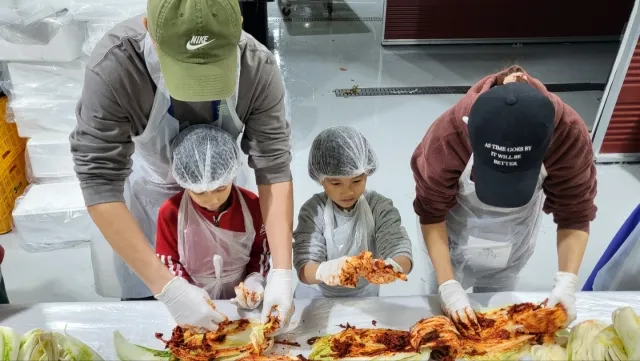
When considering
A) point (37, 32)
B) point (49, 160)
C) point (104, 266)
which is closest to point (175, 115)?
point (104, 266)

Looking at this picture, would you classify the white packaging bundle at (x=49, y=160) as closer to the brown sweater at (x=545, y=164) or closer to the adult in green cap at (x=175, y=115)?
the adult in green cap at (x=175, y=115)

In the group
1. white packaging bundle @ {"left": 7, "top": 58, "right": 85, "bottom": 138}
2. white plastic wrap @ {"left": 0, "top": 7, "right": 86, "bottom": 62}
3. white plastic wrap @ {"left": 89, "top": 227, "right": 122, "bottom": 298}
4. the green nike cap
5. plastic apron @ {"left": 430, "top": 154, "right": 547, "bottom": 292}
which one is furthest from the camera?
white packaging bundle @ {"left": 7, "top": 58, "right": 85, "bottom": 138}

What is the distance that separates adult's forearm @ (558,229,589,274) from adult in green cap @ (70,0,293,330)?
919 mm

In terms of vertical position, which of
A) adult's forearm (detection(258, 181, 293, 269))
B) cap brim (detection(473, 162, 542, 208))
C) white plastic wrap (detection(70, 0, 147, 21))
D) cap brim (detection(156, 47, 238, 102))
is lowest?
adult's forearm (detection(258, 181, 293, 269))

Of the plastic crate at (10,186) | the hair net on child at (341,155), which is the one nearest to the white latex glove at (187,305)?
the hair net on child at (341,155)

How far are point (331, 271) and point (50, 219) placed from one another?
6.66 feet

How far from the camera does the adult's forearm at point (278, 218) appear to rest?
64.6 inches

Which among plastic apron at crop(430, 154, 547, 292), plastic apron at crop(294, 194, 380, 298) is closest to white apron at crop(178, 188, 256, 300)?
plastic apron at crop(294, 194, 380, 298)

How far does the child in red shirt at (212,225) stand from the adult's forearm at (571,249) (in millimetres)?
1014

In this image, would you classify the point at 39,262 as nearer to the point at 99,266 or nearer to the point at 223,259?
the point at 99,266

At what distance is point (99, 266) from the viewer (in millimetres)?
2180

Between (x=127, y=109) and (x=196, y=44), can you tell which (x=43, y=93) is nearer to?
(x=127, y=109)

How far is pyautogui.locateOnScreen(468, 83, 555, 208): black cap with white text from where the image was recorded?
1.28 metres

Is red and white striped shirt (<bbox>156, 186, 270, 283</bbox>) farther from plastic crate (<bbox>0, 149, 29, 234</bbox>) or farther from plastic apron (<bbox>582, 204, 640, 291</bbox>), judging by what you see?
plastic crate (<bbox>0, 149, 29, 234</bbox>)
